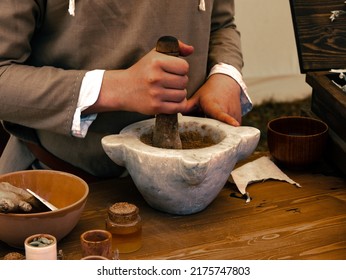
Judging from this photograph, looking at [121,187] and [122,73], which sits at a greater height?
[122,73]

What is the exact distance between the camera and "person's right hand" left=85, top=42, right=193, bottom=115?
1653 mm

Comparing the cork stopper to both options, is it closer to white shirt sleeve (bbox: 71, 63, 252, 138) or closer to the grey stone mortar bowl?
the grey stone mortar bowl

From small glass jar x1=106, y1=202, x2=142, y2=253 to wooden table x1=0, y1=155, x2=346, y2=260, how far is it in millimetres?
21

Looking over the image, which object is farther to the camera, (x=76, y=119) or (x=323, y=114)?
(x=323, y=114)

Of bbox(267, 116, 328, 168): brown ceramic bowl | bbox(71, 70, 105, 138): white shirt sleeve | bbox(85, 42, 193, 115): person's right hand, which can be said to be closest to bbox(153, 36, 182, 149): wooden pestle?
bbox(85, 42, 193, 115): person's right hand

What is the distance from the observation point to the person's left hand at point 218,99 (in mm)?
1908

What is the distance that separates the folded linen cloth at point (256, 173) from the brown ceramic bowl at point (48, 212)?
45 cm

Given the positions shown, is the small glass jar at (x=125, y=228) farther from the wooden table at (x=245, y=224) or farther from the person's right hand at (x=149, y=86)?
the person's right hand at (x=149, y=86)

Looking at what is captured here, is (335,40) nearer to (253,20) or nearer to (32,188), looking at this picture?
(32,188)

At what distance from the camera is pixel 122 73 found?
1.72 m

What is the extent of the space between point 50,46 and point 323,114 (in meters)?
0.83

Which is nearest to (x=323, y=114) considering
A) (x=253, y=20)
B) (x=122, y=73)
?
(x=122, y=73)

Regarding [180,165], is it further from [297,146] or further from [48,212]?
[297,146]
